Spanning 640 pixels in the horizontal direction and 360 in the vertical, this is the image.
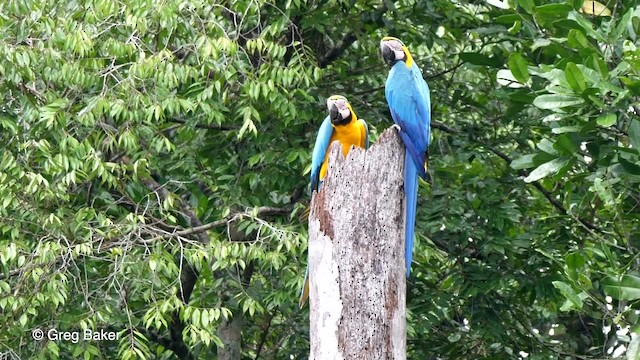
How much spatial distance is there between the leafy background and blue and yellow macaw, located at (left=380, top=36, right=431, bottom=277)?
0.37 m

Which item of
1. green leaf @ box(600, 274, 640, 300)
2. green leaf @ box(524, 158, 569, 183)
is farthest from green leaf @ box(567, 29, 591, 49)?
green leaf @ box(600, 274, 640, 300)

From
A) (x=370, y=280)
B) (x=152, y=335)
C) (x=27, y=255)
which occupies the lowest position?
(x=152, y=335)

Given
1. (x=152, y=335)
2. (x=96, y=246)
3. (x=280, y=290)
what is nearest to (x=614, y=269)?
(x=280, y=290)

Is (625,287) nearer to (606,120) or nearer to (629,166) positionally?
(629,166)

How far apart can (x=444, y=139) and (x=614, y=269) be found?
224cm

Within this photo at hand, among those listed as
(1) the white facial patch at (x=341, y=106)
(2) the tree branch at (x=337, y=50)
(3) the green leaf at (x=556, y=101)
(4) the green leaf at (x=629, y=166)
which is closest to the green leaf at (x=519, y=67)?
(3) the green leaf at (x=556, y=101)

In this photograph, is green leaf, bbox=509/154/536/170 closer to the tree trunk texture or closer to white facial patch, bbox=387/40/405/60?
white facial patch, bbox=387/40/405/60

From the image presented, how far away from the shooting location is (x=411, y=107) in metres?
4.17

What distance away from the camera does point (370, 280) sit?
314cm

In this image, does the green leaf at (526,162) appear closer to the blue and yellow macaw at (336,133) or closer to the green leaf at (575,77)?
the green leaf at (575,77)

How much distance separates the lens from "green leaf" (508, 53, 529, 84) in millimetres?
4020

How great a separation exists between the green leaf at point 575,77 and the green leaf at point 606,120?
126 millimetres

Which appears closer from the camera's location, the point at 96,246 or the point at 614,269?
the point at 614,269

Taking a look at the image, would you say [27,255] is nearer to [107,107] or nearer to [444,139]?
[107,107]
